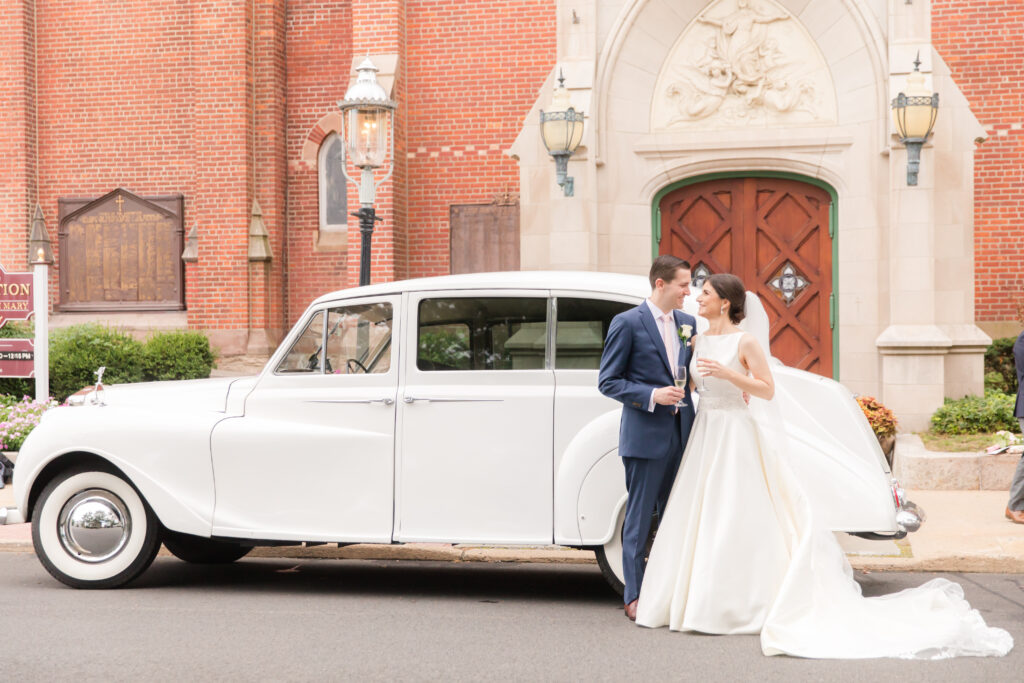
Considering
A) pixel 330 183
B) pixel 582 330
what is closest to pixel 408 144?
pixel 330 183

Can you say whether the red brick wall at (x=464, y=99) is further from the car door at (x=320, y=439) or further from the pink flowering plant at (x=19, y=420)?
the car door at (x=320, y=439)

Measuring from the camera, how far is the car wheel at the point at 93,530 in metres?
7.16

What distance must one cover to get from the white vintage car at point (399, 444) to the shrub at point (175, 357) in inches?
327

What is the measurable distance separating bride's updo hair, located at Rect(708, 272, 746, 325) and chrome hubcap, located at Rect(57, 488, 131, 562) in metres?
3.85

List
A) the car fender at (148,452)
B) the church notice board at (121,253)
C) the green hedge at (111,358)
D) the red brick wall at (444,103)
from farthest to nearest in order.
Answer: the church notice board at (121,253)
the red brick wall at (444,103)
the green hedge at (111,358)
the car fender at (148,452)

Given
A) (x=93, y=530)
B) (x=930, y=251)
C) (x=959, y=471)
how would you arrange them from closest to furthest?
1. (x=93, y=530)
2. (x=959, y=471)
3. (x=930, y=251)

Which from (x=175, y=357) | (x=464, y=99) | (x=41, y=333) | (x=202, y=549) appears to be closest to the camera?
(x=202, y=549)

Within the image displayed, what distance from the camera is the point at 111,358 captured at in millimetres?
14898

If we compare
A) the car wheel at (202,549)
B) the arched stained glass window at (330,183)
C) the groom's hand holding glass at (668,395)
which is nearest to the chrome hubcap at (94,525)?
the car wheel at (202,549)

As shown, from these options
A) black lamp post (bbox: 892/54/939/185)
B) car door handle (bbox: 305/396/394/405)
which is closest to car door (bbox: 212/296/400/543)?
car door handle (bbox: 305/396/394/405)

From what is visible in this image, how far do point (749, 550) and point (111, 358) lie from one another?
11044 mm

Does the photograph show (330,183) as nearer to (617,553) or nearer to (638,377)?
(617,553)

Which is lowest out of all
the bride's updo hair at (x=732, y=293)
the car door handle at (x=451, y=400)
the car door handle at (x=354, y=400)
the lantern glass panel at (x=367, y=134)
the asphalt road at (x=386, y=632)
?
the asphalt road at (x=386, y=632)

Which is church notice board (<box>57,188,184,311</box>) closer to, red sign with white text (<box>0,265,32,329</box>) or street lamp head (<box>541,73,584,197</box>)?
red sign with white text (<box>0,265,32,329</box>)
